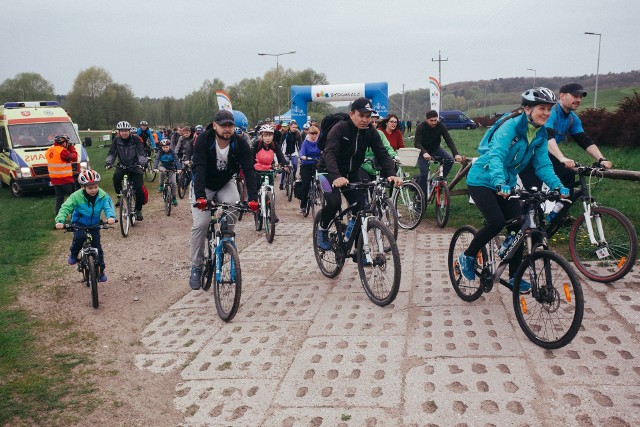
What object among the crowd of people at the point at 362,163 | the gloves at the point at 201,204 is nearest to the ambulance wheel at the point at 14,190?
the crowd of people at the point at 362,163

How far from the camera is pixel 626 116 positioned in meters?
21.6

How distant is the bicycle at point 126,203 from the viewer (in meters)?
11.1

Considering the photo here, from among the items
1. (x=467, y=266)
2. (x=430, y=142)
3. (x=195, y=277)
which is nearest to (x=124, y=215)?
(x=195, y=277)

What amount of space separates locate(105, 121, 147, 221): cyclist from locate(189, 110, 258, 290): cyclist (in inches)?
216

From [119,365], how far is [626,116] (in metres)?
21.8

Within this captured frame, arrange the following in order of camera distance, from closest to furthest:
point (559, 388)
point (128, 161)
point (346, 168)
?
point (559, 388) < point (346, 168) < point (128, 161)

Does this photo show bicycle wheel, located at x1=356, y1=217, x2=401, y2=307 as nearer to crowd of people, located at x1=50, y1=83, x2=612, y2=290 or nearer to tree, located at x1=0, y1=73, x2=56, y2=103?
crowd of people, located at x1=50, y1=83, x2=612, y2=290

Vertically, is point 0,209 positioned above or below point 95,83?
below

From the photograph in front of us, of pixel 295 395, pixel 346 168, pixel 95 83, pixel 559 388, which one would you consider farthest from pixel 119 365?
pixel 95 83

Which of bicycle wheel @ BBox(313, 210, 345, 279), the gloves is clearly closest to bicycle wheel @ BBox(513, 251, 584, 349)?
bicycle wheel @ BBox(313, 210, 345, 279)

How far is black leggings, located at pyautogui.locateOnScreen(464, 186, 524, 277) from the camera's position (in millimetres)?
5074

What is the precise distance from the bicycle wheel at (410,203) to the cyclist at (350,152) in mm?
3231

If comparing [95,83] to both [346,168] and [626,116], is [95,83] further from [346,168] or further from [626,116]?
[346,168]

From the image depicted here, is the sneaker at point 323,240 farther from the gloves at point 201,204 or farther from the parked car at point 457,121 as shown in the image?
the parked car at point 457,121
